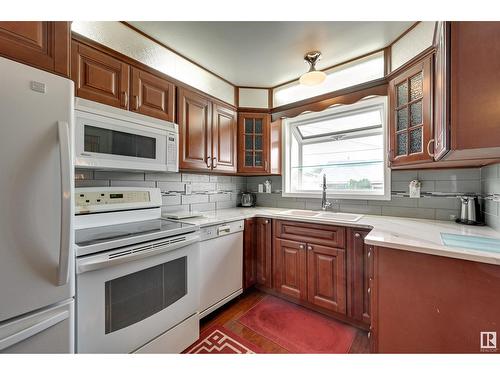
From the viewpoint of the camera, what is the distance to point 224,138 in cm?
228

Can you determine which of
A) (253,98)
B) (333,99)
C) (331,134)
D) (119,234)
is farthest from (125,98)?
(331,134)

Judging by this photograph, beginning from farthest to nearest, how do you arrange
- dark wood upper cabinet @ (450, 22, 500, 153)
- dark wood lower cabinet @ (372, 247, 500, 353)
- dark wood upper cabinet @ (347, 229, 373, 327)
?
dark wood upper cabinet @ (347, 229, 373, 327) → dark wood lower cabinet @ (372, 247, 500, 353) → dark wood upper cabinet @ (450, 22, 500, 153)

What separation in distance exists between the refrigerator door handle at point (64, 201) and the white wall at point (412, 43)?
7.08ft

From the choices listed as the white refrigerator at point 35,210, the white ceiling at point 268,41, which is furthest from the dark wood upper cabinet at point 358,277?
the white refrigerator at point 35,210

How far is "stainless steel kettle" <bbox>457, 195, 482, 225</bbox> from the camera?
1.54 metres

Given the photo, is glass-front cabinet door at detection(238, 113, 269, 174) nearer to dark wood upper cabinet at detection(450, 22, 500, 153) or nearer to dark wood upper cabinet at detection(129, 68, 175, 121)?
dark wood upper cabinet at detection(129, 68, 175, 121)

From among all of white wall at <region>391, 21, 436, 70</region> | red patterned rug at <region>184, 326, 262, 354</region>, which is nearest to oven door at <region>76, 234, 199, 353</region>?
red patterned rug at <region>184, 326, 262, 354</region>

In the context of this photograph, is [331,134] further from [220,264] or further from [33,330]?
[33,330]

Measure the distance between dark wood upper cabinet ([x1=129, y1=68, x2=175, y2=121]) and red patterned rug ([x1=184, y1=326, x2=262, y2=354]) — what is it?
1.77m

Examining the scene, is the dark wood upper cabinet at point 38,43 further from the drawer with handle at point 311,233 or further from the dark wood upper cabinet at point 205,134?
the drawer with handle at point 311,233

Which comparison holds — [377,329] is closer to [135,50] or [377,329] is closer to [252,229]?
[252,229]

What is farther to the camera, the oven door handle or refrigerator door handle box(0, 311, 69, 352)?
the oven door handle

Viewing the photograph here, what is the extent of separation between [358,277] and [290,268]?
0.60m
